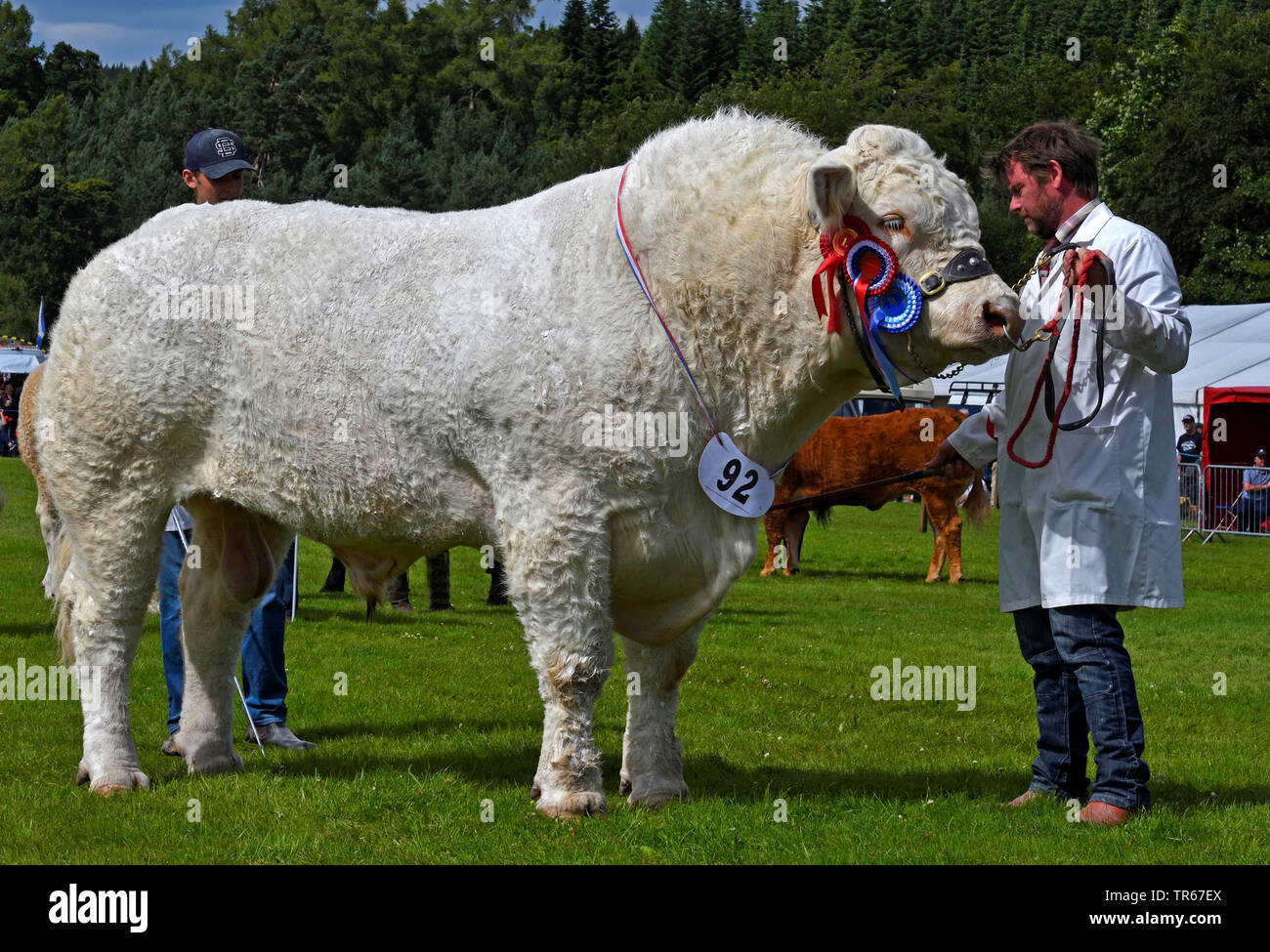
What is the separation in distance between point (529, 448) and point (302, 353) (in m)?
1.14

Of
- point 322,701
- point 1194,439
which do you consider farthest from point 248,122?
point 322,701

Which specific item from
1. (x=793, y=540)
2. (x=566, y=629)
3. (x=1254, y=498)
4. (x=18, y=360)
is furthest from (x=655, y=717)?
(x=18, y=360)

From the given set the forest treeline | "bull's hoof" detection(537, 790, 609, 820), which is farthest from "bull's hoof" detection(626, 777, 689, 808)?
the forest treeline

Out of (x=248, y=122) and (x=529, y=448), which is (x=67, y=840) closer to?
(x=529, y=448)

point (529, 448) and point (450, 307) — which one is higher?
point (450, 307)

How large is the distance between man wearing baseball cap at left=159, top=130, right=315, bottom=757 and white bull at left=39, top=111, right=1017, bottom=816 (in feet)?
3.55

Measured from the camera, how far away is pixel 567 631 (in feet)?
17.2

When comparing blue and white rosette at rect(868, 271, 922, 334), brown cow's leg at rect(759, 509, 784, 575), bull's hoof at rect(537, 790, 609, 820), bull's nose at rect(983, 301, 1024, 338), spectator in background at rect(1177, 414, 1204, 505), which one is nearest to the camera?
bull's nose at rect(983, 301, 1024, 338)

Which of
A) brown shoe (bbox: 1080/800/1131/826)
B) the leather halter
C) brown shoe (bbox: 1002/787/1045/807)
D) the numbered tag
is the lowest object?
brown shoe (bbox: 1002/787/1045/807)

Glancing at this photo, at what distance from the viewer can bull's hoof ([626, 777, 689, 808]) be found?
18.7 ft

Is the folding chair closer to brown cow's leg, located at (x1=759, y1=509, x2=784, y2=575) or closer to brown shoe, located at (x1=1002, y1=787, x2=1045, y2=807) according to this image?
brown cow's leg, located at (x1=759, y1=509, x2=784, y2=575)

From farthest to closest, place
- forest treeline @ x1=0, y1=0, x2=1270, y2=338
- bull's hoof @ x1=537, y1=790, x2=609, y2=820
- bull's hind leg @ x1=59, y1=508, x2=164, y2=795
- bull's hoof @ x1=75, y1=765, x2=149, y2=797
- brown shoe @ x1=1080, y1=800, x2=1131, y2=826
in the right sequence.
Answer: forest treeline @ x1=0, y1=0, x2=1270, y2=338 → bull's hind leg @ x1=59, y1=508, x2=164, y2=795 → bull's hoof @ x1=75, y1=765, x2=149, y2=797 → brown shoe @ x1=1080, y1=800, x2=1131, y2=826 → bull's hoof @ x1=537, y1=790, x2=609, y2=820

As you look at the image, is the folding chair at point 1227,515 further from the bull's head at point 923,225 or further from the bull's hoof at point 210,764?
the bull's hoof at point 210,764

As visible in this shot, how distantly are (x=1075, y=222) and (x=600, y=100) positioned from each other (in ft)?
412
